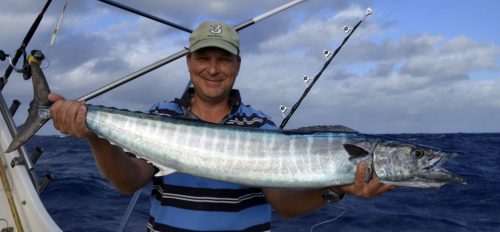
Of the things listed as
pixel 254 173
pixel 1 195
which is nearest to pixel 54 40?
pixel 1 195

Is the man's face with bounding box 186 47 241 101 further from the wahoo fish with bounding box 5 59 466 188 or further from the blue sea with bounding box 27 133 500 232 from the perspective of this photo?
the blue sea with bounding box 27 133 500 232

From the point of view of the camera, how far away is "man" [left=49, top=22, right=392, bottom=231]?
289cm

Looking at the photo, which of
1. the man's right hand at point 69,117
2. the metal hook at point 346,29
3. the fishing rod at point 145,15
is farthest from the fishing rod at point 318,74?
the man's right hand at point 69,117

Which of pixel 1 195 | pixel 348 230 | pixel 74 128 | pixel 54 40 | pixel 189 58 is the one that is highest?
pixel 54 40

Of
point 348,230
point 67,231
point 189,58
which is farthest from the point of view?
point 348,230

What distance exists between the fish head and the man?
9cm

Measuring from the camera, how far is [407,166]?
2.83 m

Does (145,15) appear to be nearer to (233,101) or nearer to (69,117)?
(233,101)

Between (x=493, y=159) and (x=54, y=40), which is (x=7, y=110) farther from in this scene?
(x=493, y=159)

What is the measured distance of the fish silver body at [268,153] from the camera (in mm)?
2801

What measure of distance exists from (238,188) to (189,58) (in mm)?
898

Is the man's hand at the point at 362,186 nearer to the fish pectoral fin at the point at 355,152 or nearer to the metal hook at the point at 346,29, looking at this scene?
the fish pectoral fin at the point at 355,152

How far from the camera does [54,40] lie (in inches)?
182

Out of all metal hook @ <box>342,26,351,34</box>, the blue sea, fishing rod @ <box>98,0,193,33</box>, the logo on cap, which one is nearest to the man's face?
the logo on cap
